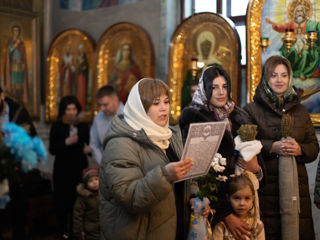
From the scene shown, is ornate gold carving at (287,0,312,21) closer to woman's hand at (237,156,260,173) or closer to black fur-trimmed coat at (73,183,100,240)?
woman's hand at (237,156,260,173)

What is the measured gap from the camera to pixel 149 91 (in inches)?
120

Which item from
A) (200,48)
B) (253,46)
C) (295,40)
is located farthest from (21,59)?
(295,40)

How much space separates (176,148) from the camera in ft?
10.6

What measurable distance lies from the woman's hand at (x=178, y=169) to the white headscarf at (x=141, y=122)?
0.29 m

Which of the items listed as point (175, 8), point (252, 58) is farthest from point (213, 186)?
point (175, 8)

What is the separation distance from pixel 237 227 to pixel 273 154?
3.01 feet

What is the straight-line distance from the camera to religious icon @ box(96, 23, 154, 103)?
7.73 metres

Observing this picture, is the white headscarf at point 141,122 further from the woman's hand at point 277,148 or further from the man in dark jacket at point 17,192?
the man in dark jacket at point 17,192

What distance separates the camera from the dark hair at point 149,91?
9.95 feet

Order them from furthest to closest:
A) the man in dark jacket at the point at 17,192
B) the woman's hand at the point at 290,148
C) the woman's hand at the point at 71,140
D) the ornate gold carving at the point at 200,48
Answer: the ornate gold carving at the point at 200,48, the woman's hand at the point at 71,140, the man in dark jacket at the point at 17,192, the woman's hand at the point at 290,148

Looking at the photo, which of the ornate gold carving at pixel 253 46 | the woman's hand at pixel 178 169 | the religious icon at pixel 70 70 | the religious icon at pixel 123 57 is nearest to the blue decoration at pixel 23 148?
the woman's hand at pixel 178 169

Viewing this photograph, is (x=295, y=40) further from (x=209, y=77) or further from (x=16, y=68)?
(x=16, y=68)

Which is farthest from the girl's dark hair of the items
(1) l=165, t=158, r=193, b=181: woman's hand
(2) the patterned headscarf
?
(1) l=165, t=158, r=193, b=181: woman's hand

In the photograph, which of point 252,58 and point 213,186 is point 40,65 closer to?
point 252,58
